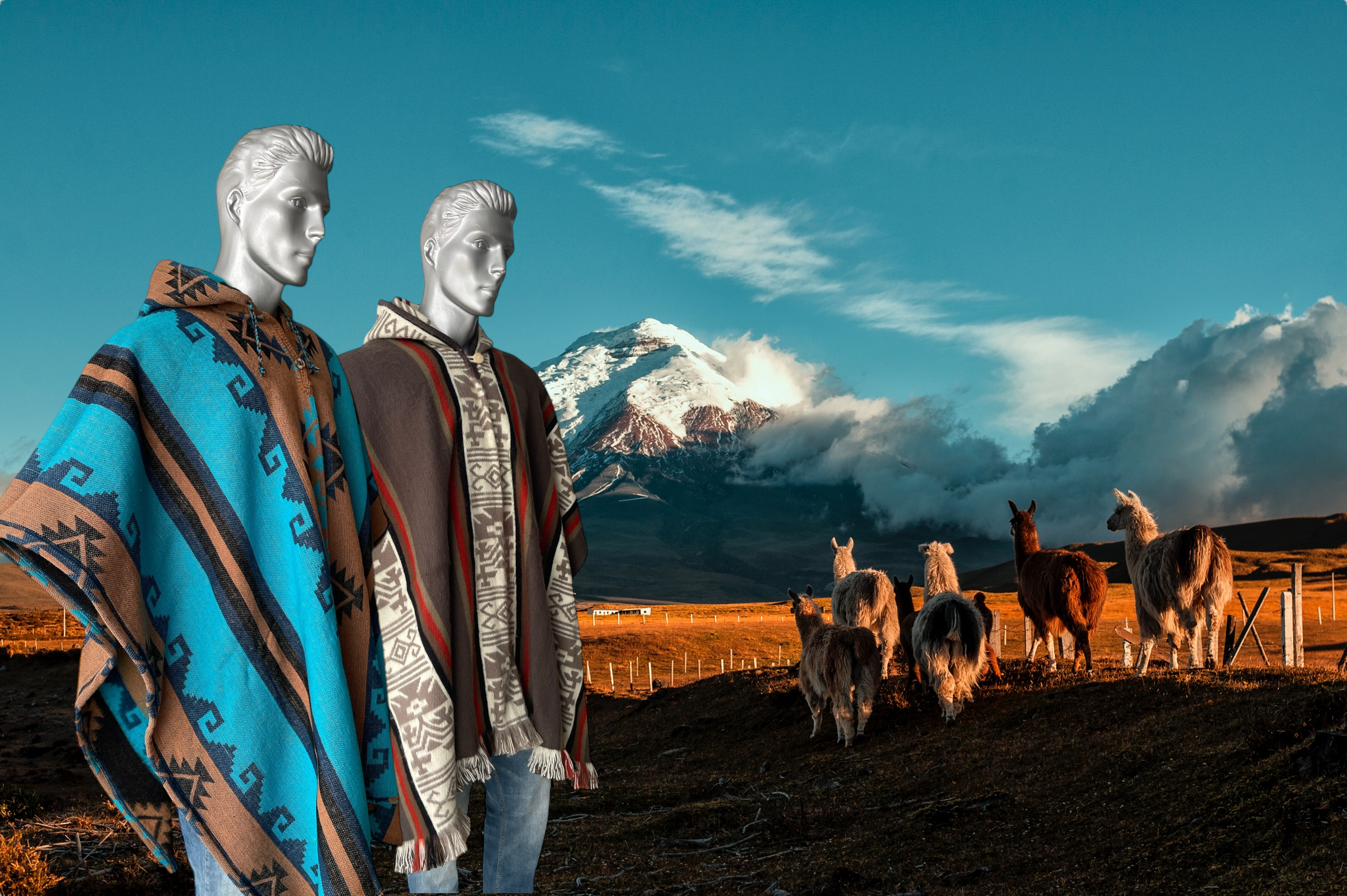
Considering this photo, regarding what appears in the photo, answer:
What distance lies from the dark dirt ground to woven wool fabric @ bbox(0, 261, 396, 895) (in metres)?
3.33

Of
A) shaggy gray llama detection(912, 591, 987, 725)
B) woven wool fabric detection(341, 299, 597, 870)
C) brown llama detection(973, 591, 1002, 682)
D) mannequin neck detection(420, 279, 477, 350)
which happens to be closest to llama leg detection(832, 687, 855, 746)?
shaggy gray llama detection(912, 591, 987, 725)

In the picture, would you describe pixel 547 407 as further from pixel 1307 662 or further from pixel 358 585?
pixel 1307 662

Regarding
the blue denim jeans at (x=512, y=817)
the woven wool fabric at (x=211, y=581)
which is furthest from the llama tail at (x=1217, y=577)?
the woven wool fabric at (x=211, y=581)

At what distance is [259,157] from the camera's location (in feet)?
9.38

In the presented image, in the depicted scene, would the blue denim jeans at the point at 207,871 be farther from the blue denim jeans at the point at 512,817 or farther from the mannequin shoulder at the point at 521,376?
the mannequin shoulder at the point at 521,376

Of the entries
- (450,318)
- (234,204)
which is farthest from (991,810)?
(234,204)

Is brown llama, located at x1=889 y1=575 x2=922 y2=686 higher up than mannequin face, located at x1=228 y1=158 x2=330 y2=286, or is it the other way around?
mannequin face, located at x1=228 y1=158 x2=330 y2=286

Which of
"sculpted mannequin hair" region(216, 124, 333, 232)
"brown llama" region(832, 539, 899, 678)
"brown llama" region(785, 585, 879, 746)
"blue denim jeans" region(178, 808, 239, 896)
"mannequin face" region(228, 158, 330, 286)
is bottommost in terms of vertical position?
"brown llama" region(785, 585, 879, 746)

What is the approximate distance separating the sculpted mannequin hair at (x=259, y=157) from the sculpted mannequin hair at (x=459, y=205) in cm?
74

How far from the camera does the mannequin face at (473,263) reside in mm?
3572

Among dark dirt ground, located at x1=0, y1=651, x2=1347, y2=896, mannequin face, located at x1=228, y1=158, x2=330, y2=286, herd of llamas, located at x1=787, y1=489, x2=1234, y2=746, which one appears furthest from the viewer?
herd of llamas, located at x1=787, y1=489, x2=1234, y2=746

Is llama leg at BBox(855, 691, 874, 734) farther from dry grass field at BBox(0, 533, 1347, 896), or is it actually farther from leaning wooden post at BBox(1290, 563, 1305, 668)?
leaning wooden post at BBox(1290, 563, 1305, 668)

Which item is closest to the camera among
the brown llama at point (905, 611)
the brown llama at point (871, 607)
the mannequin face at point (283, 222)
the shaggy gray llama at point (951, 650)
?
the mannequin face at point (283, 222)

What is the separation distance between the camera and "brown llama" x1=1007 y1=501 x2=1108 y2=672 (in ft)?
41.7
